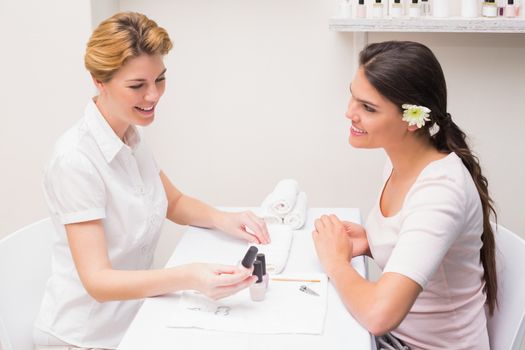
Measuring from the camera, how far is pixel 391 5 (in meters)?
2.44

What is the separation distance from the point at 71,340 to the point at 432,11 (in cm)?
158

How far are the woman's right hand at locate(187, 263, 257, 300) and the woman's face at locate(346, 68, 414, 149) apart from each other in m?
0.42

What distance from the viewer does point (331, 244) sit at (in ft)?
5.42

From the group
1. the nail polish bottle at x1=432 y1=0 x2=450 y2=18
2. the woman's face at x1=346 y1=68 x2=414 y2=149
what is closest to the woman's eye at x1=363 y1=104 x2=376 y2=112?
the woman's face at x1=346 y1=68 x2=414 y2=149

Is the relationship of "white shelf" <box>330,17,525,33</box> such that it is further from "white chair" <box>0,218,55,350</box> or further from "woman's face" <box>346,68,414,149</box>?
"white chair" <box>0,218,55,350</box>

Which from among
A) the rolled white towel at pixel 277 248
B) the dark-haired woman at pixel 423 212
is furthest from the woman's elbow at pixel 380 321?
the rolled white towel at pixel 277 248

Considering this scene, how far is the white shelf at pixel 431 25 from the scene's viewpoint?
233cm

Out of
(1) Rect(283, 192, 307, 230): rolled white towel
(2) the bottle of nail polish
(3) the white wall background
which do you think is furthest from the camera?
(3) the white wall background

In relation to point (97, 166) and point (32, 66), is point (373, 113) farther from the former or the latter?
point (32, 66)

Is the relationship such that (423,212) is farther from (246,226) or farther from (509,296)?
(246,226)

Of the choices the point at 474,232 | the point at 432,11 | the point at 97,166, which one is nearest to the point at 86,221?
the point at 97,166

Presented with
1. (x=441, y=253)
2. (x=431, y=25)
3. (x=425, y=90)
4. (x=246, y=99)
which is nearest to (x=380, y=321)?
(x=441, y=253)

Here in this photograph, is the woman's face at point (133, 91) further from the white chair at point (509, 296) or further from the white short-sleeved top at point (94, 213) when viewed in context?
the white chair at point (509, 296)

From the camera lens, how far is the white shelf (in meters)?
2.33
